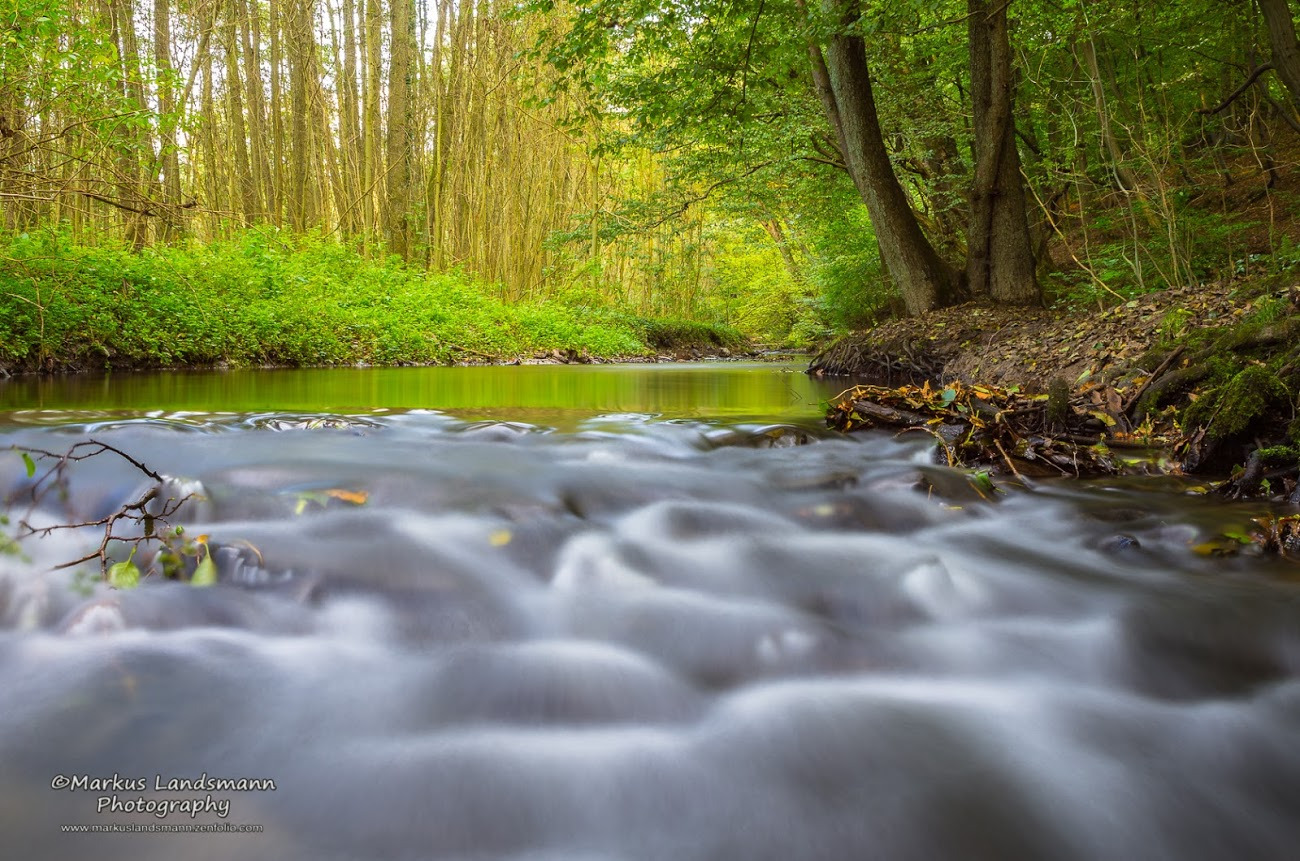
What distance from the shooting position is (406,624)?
62.6 inches

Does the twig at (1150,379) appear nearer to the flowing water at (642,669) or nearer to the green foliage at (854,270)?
the flowing water at (642,669)

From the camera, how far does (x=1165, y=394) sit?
10.5ft

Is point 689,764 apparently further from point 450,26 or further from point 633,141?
point 450,26

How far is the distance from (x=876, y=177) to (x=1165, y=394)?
4.91 meters

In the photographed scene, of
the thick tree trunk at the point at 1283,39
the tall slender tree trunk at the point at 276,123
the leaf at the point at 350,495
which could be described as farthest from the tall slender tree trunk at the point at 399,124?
the leaf at the point at 350,495

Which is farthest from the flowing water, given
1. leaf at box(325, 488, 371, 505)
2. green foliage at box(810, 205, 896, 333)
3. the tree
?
green foliage at box(810, 205, 896, 333)

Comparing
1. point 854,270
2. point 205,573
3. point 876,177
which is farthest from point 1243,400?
point 854,270

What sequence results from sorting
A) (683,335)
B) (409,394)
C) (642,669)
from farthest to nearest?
(683,335) < (409,394) < (642,669)

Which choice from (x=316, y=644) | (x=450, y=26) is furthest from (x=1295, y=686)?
(x=450, y=26)

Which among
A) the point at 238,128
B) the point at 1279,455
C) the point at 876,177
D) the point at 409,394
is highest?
the point at 238,128

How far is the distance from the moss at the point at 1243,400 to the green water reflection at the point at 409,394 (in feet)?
5.88

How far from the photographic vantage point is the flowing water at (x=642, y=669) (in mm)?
1029

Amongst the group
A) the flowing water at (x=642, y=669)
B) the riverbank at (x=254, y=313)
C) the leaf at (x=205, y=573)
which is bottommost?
the flowing water at (x=642, y=669)

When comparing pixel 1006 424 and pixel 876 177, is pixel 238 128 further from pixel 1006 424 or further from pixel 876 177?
pixel 1006 424
